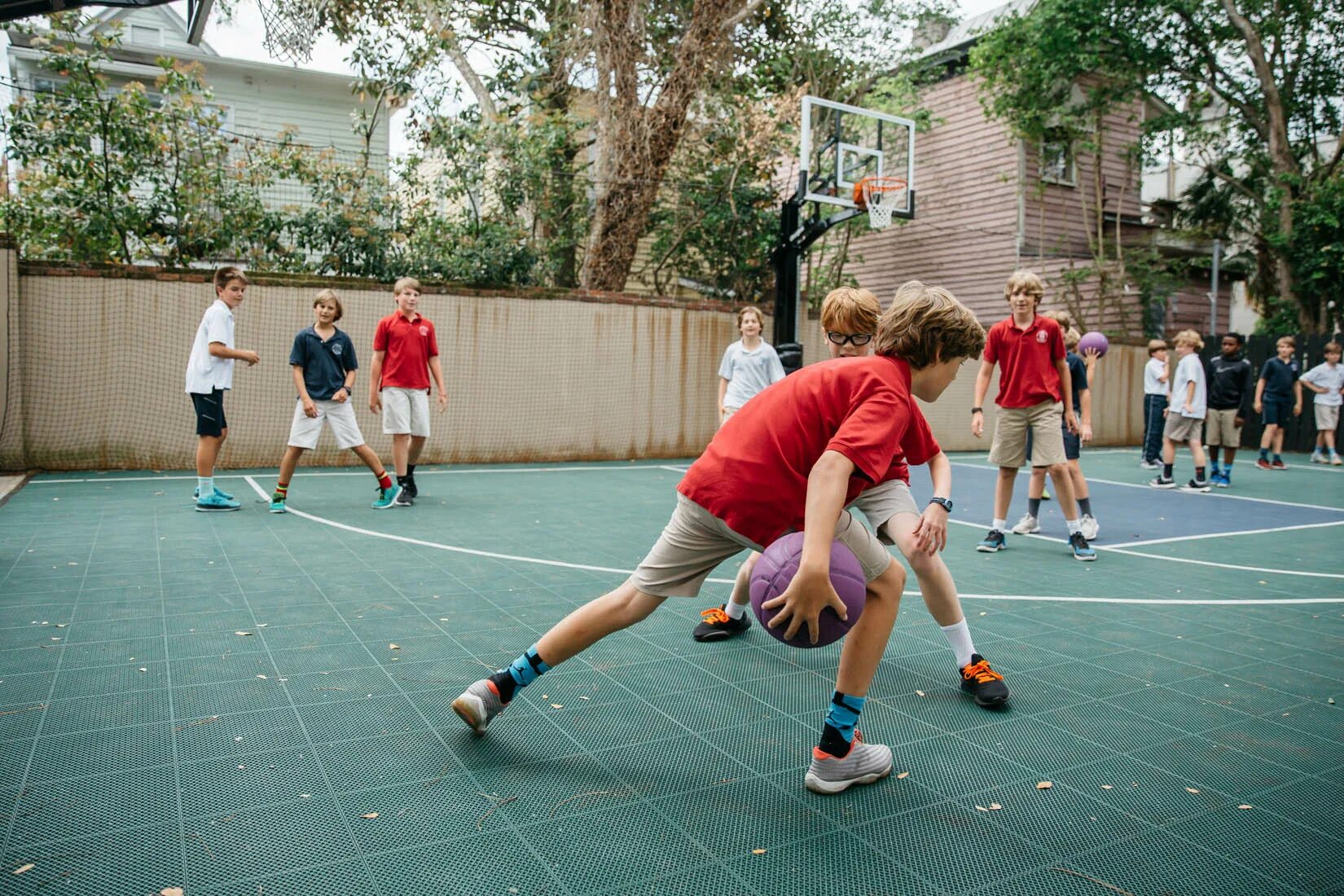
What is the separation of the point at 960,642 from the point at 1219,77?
809 inches

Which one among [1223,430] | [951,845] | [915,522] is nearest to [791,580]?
[951,845]

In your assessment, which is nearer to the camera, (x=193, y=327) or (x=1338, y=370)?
(x=193, y=327)

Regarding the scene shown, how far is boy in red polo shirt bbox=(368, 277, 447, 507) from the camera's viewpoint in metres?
8.60

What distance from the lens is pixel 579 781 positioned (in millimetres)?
2971

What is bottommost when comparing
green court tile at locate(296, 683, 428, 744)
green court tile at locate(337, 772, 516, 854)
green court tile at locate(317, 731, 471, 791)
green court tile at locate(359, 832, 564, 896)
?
green court tile at locate(359, 832, 564, 896)

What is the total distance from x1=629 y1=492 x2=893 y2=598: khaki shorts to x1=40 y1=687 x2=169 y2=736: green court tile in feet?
6.10

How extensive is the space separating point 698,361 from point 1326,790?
468 inches

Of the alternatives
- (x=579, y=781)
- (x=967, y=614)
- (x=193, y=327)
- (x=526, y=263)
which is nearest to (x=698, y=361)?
(x=526, y=263)

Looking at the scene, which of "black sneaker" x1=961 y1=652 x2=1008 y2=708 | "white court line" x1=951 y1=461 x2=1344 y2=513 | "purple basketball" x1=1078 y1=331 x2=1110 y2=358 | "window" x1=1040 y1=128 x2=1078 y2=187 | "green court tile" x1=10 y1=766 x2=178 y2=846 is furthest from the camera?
"window" x1=1040 y1=128 x2=1078 y2=187

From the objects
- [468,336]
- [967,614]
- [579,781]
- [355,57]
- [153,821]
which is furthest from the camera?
[355,57]

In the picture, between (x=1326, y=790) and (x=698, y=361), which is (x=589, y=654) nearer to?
(x=1326, y=790)

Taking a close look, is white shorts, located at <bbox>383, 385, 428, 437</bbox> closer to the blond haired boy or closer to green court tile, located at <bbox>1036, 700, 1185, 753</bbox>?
the blond haired boy

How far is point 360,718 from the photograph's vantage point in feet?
11.3

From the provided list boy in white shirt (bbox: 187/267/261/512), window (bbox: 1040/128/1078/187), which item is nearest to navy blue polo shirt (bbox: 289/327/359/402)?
boy in white shirt (bbox: 187/267/261/512)
